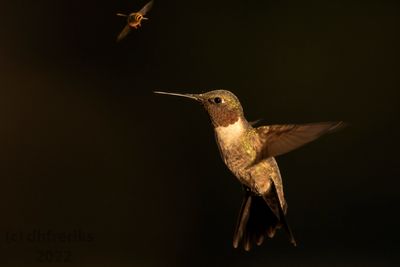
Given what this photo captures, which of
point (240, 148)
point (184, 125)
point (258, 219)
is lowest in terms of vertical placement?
point (258, 219)

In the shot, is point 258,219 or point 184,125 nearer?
point 258,219

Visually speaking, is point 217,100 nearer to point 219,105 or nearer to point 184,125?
point 219,105

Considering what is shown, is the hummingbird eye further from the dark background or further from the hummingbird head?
the dark background

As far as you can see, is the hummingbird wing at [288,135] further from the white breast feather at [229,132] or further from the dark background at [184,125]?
the dark background at [184,125]

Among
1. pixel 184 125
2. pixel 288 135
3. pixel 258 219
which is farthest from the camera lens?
pixel 184 125

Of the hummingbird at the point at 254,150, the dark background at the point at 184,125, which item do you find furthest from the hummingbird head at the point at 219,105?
the dark background at the point at 184,125

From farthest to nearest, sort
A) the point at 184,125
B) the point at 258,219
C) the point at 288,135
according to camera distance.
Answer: the point at 184,125
the point at 258,219
the point at 288,135

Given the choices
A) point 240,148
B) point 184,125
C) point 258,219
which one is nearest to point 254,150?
point 240,148

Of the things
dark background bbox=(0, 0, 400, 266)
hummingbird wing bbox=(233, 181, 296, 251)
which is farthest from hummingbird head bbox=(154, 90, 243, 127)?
dark background bbox=(0, 0, 400, 266)

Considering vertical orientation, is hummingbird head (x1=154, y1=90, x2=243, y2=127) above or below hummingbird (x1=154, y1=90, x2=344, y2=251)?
above
